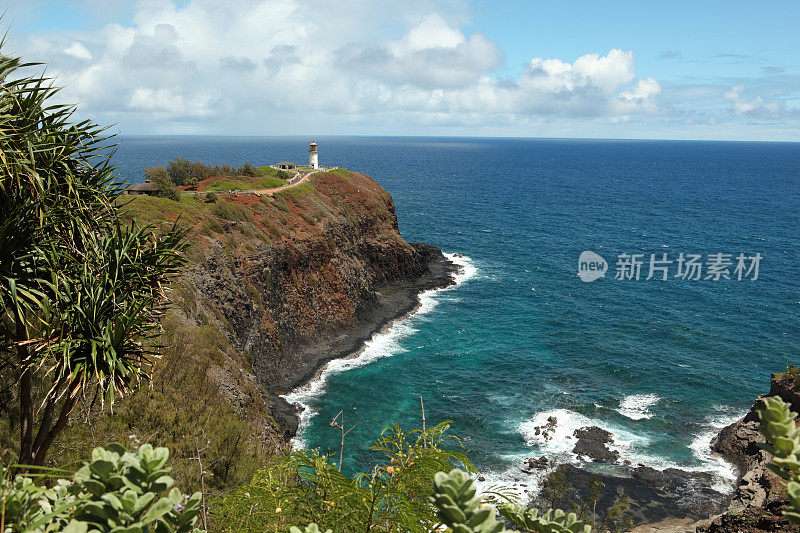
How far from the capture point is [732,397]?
39.9 m

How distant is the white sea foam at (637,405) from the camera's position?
3788 centimetres

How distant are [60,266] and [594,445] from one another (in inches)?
1331

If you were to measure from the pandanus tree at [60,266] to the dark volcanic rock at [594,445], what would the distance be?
31.0m

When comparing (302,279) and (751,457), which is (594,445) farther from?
(302,279)

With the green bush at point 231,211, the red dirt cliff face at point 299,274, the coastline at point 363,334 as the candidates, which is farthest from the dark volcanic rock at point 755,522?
the green bush at point 231,211

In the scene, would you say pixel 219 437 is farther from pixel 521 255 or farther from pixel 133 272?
pixel 521 255

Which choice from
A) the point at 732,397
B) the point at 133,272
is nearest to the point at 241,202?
the point at 133,272

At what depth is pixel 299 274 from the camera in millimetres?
50656

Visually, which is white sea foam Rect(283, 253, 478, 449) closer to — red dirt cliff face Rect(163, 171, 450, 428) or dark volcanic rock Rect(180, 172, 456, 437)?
dark volcanic rock Rect(180, 172, 456, 437)

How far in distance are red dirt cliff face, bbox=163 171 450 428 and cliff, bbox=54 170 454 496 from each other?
0.13m

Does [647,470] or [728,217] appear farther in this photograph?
[728,217]

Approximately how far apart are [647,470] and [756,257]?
61.6 meters

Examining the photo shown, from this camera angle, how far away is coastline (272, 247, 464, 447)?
36844 millimetres

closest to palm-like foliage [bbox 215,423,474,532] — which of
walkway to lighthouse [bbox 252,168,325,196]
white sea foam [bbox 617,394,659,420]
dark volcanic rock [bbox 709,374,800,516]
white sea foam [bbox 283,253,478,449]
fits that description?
dark volcanic rock [bbox 709,374,800,516]
